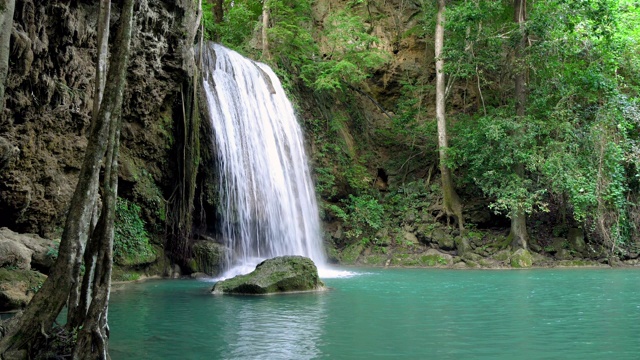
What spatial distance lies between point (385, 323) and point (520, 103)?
42.3 ft

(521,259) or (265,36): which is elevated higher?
(265,36)

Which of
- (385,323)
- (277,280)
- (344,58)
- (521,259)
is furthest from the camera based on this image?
(344,58)

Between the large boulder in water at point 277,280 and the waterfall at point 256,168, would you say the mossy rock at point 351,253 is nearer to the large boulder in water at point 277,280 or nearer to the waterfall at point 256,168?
the waterfall at point 256,168

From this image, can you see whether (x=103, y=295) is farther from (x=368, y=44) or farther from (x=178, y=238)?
(x=368, y=44)

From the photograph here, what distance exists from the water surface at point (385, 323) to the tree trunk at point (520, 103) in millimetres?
5788

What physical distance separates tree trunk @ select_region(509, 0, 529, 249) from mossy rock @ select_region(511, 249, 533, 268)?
1.19ft

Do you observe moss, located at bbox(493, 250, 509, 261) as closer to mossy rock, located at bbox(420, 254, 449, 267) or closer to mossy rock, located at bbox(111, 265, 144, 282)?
mossy rock, located at bbox(420, 254, 449, 267)

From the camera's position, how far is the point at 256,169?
15.9m

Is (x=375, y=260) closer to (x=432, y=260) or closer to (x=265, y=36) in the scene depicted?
(x=432, y=260)

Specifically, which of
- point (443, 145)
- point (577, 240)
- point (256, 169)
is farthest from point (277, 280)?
point (577, 240)

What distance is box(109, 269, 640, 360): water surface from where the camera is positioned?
18.0ft

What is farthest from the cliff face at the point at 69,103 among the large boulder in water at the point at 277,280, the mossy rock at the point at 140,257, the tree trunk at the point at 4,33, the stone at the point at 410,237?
the stone at the point at 410,237

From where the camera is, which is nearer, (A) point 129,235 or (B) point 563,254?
(A) point 129,235

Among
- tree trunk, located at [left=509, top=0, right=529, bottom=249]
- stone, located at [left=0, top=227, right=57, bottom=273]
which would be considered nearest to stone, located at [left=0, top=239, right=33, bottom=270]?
stone, located at [left=0, top=227, right=57, bottom=273]
